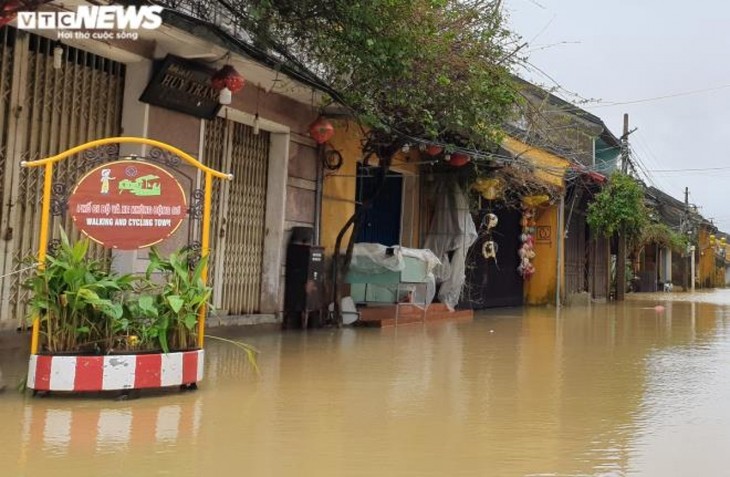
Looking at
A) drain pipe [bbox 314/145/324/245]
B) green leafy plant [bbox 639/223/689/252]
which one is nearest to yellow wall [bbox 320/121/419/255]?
drain pipe [bbox 314/145/324/245]

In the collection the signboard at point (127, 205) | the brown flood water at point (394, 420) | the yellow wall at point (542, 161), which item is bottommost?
the brown flood water at point (394, 420)

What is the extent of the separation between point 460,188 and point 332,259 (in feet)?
12.4

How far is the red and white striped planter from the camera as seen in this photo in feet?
16.5

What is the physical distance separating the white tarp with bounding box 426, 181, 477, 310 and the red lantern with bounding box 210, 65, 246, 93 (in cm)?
628

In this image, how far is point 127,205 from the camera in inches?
208

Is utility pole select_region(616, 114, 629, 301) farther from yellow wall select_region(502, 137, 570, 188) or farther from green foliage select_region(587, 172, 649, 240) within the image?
yellow wall select_region(502, 137, 570, 188)

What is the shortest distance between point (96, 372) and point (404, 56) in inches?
Answer: 185

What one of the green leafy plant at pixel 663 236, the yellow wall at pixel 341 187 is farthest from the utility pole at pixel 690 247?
the yellow wall at pixel 341 187

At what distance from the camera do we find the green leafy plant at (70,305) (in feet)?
16.8

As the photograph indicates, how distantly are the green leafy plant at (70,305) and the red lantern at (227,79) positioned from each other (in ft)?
11.7

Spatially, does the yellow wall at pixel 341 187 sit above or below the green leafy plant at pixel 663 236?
below

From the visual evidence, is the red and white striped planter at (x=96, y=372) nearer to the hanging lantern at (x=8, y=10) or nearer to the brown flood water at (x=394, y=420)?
the brown flood water at (x=394, y=420)

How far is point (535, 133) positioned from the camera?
1378 centimetres

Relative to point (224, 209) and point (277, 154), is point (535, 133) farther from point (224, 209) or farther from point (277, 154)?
point (224, 209)
